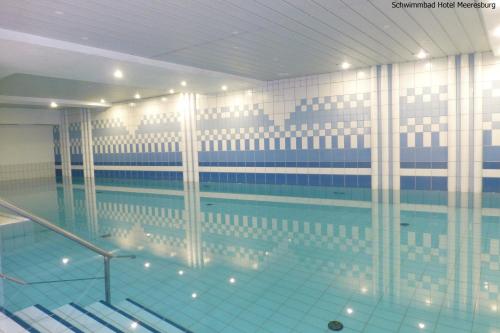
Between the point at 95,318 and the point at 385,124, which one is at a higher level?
the point at 385,124

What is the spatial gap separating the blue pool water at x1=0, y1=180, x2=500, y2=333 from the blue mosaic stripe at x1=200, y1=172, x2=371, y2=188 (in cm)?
183

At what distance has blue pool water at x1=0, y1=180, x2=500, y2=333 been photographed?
3168mm

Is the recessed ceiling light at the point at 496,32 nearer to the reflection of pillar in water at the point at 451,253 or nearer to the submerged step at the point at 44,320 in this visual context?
the reflection of pillar in water at the point at 451,253

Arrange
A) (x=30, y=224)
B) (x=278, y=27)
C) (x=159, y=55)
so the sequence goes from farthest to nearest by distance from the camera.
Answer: (x=159, y=55) → (x=30, y=224) → (x=278, y=27)

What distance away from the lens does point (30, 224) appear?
254 inches

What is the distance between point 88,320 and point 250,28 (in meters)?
5.02

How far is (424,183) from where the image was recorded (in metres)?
9.26

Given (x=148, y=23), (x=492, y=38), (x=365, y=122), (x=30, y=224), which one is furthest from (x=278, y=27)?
(x=30, y=224)

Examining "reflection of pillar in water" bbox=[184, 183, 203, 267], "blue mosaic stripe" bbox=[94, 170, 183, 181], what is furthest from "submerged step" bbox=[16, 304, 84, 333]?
"blue mosaic stripe" bbox=[94, 170, 183, 181]

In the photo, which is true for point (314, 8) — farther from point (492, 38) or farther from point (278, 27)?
point (492, 38)

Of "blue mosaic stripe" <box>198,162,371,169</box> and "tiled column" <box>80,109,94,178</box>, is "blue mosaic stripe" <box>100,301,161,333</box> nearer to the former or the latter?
"blue mosaic stripe" <box>198,162,371,169</box>

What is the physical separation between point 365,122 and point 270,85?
346cm

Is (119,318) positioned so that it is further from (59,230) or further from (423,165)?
(423,165)

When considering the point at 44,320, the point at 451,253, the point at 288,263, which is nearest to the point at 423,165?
the point at 451,253
